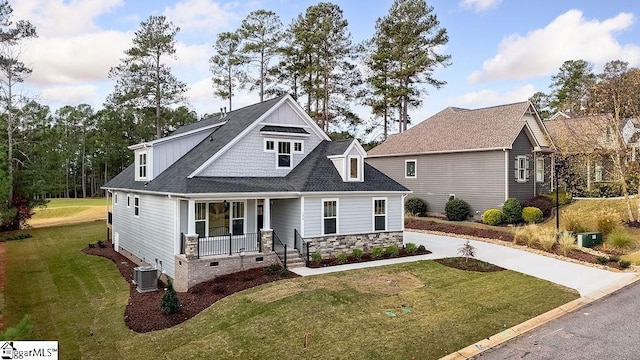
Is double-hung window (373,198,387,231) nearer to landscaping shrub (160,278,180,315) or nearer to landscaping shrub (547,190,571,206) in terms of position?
landscaping shrub (160,278,180,315)

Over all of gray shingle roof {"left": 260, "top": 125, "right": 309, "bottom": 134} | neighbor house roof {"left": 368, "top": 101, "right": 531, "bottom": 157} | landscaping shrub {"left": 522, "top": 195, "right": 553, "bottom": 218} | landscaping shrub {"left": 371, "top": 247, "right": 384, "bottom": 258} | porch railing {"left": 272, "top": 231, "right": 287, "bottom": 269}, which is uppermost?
neighbor house roof {"left": 368, "top": 101, "right": 531, "bottom": 157}

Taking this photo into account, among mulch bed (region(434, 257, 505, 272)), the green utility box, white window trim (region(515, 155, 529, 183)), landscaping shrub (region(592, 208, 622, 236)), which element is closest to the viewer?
mulch bed (region(434, 257, 505, 272))

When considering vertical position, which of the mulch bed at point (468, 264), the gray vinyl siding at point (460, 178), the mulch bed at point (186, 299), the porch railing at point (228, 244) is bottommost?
the mulch bed at point (186, 299)

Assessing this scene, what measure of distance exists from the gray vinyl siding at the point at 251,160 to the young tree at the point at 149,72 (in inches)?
945

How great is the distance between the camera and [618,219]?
20.4 m

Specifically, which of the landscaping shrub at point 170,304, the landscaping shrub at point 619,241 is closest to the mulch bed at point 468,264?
the landscaping shrub at point 619,241


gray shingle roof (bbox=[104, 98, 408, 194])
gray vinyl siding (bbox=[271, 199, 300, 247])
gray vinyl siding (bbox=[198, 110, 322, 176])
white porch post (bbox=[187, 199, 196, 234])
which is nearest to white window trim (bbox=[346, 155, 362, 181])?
gray shingle roof (bbox=[104, 98, 408, 194])

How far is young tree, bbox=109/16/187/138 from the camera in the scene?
37625 millimetres

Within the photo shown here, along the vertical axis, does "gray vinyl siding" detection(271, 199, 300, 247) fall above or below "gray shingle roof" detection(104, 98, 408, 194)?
A: below

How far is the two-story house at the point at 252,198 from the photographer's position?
578 inches

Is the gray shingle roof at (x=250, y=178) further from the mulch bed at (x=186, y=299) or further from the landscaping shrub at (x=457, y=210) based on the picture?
the landscaping shrub at (x=457, y=210)

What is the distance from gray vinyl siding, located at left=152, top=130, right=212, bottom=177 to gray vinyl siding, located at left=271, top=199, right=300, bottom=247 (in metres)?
5.00

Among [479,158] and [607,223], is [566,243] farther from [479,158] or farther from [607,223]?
[479,158]

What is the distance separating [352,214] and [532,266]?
22.6 ft
